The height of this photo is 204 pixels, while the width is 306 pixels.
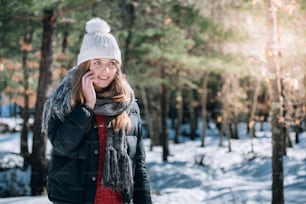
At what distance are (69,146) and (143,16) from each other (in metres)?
14.8

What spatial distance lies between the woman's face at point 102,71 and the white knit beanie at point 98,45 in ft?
0.10

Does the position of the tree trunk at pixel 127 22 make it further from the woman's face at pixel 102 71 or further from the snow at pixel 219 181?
the woman's face at pixel 102 71

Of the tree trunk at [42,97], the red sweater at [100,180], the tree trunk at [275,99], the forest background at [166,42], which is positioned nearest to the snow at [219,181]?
the tree trunk at [275,99]

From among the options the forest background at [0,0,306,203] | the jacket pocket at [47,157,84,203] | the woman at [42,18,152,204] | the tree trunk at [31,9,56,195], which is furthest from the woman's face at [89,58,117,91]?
the tree trunk at [31,9,56,195]

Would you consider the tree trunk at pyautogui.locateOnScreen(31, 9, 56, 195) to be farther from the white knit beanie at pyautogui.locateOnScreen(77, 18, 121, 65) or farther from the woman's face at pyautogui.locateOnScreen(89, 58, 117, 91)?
the woman's face at pyautogui.locateOnScreen(89, 58, 117, 91)

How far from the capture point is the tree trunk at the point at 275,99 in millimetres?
6621

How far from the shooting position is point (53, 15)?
9.32m

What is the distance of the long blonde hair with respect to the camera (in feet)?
7.86

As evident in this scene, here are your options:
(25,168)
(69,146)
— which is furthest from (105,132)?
(25,168)

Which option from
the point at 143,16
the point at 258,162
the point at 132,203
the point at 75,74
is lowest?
the point at 258,162

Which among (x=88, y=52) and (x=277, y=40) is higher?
(x=277, y=40)

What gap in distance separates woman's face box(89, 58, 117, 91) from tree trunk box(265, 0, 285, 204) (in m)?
4.55

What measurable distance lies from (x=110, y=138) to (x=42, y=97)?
7.40 meters

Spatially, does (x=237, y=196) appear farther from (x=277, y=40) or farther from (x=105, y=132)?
(x=105, y=132)
